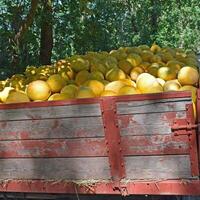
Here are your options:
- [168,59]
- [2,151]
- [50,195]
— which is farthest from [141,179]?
[168,59]

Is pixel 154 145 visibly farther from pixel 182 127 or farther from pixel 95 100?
pixel 95 100

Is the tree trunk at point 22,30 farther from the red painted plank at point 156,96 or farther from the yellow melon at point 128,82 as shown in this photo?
the red painted plank at point 156,96

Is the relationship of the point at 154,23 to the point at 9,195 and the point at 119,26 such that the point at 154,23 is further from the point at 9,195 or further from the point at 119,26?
the point at 9,195

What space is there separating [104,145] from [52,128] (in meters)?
0.38

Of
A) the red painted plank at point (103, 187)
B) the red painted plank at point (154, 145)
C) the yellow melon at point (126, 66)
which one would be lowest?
the red painted plank at point (103, 187)

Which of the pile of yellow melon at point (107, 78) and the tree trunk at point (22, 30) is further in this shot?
the tree trunk at point (22, 30)

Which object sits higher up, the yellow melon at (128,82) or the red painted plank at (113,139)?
the yellow melon at (128,82)

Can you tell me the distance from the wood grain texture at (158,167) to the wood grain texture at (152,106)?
296mm

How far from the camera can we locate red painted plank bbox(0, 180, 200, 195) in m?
2.85

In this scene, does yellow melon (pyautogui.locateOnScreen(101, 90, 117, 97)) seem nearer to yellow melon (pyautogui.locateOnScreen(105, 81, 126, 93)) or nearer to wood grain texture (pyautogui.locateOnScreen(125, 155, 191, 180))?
yellow melon (pyautogui.locateOnScreen(105, 81, 126, 93))

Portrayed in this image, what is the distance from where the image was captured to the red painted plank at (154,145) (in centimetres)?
A: 283

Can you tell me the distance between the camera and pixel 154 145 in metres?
2.90

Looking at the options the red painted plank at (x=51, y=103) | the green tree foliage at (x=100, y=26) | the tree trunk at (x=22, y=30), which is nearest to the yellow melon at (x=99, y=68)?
the red painted plank at (x=51, y=103)

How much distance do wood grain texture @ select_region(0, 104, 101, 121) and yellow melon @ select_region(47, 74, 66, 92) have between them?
52cm
